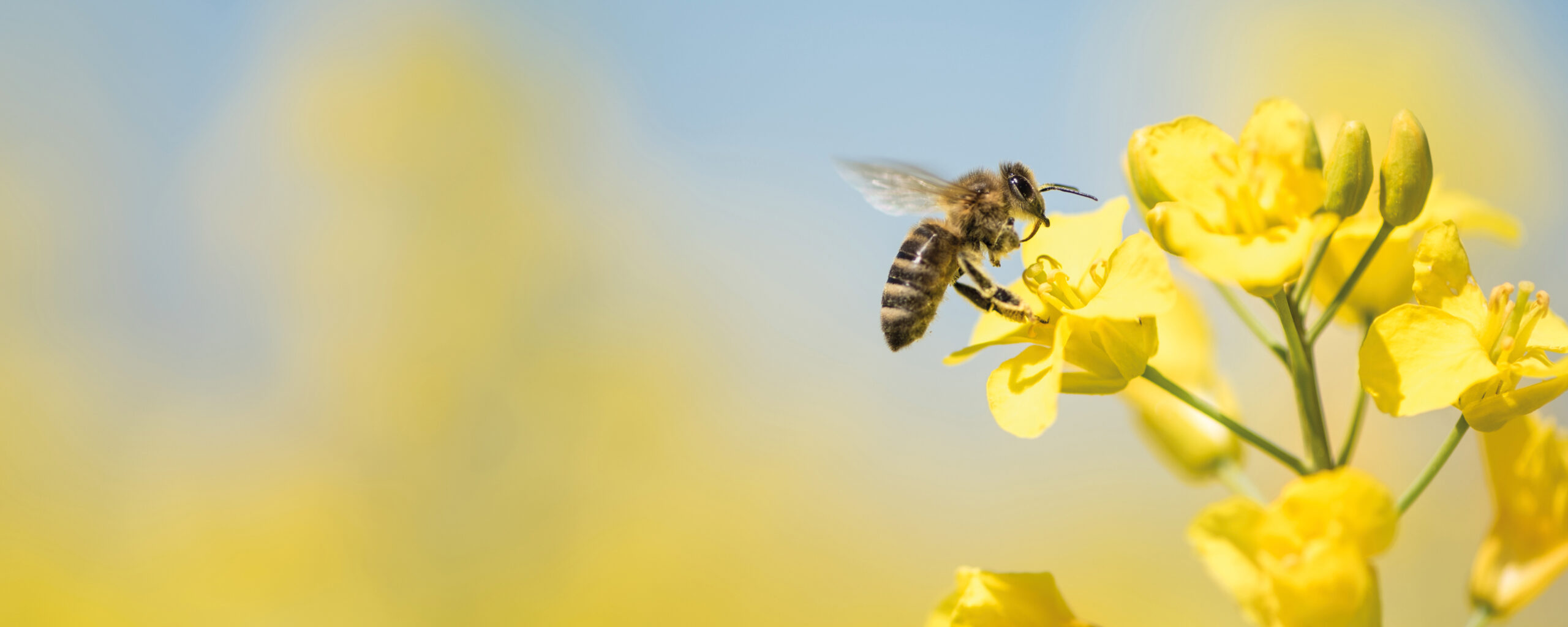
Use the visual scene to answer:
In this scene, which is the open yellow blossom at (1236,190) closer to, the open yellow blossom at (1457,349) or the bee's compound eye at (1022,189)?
the open yellow blossom at (1457,349)

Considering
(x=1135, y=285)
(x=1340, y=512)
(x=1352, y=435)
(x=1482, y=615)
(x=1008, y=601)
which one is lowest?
(x=1008, y=601)

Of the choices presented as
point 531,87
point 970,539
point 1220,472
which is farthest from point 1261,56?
point 1220,472

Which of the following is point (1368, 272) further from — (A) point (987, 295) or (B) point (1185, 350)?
(A) point (987, 295)

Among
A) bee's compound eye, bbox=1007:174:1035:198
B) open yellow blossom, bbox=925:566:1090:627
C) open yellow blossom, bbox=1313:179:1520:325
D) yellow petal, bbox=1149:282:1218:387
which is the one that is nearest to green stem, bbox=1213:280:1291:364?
open yellow blossom, bbox=1313:179:1520:325

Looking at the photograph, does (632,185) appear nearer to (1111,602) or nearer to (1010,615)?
(1111,602)

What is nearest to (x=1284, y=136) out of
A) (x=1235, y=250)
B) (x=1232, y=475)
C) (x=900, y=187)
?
(x=1235, y=250)

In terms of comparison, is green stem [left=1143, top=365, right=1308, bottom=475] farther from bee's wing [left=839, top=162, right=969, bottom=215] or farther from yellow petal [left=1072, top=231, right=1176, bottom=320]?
bee's wing [left=839, top=162, right=969, bottom=215]
